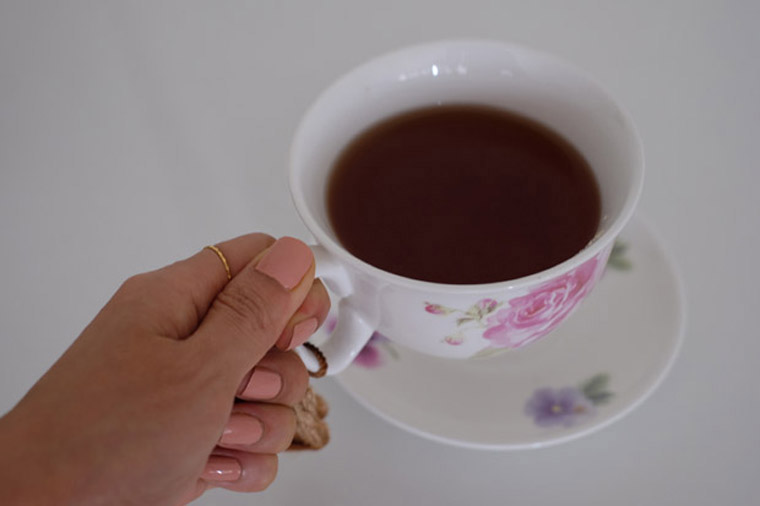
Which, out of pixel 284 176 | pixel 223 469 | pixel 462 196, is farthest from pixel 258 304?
pixel 284 176

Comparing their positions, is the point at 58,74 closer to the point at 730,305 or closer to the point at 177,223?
the point at 177,223

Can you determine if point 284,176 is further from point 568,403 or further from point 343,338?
point 568,403

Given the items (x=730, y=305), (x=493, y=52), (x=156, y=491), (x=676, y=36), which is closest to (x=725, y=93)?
(x=676, y=36)

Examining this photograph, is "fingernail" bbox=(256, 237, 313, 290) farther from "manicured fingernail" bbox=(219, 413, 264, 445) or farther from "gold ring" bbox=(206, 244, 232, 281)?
"manicured fingernail" bbox=(219, 413, 264, 445)

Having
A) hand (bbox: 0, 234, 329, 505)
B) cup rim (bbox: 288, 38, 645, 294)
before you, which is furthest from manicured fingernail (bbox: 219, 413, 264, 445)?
cup rim (bbox: 288, 38, 645, 294)

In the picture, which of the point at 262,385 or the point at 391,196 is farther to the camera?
the point at 391,196

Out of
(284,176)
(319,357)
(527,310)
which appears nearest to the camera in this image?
(527,310)
